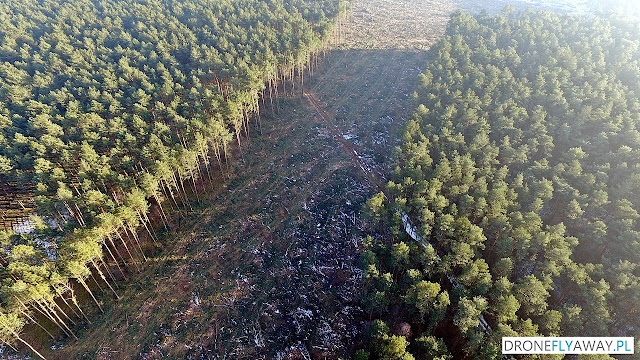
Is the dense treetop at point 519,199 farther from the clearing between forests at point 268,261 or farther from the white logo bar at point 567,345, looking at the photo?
the clearing between forests at point 268,261

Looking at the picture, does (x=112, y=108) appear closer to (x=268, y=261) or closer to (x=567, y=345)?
(x=268, y=261)

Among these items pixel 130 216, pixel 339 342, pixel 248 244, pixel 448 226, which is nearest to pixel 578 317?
pixel 448 226

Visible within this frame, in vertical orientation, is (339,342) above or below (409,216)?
below

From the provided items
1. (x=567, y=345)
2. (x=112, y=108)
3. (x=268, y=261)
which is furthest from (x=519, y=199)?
(x=112, y=108)

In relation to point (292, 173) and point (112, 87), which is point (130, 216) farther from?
point (112, 87)

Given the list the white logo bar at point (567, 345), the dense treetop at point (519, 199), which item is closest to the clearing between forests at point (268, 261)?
the dense treetop at point (519, 199)

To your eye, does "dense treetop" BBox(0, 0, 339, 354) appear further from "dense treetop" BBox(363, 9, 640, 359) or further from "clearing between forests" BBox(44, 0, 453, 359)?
"dense treetop" BBox(363, 9, 640, 359)
